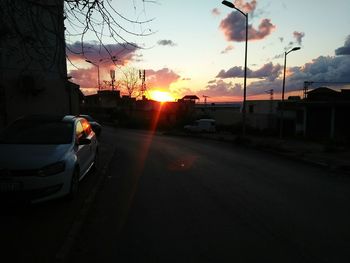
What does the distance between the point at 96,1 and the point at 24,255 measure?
159 inches

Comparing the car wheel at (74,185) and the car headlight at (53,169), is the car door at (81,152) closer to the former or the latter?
the car wheel at (74,185)

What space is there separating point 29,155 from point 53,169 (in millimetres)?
475

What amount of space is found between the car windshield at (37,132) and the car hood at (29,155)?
1.25 ft

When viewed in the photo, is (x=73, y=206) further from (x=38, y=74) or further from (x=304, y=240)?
(x=38, y=74)

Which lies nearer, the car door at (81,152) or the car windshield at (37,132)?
the car windshield at (37,132)

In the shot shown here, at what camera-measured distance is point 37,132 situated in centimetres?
845

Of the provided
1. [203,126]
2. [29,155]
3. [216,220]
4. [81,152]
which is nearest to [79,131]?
[81,152]

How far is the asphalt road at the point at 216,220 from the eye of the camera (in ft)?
16.8

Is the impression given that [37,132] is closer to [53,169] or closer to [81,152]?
[81,152]

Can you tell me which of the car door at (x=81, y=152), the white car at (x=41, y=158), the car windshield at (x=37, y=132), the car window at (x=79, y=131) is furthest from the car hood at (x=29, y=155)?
the car window at (x=79, y=131)

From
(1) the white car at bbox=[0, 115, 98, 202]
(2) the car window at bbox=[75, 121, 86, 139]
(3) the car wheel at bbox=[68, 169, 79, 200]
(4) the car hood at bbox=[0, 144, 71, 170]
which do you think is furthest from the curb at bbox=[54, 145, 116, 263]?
(2) the car window at bbox=[75, 121, 86, 139]

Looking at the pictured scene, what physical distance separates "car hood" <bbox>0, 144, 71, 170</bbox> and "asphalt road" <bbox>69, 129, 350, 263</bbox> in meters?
1.17

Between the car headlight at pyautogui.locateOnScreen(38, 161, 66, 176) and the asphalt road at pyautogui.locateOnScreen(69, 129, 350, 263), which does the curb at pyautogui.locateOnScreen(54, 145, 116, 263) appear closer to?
the asphalt road at pyautogui.locateOnScreen(69, 129, 350, 263)

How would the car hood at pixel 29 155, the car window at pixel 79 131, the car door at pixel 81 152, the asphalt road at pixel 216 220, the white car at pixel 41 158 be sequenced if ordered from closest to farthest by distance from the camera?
the asphalt road at pixel 216 220 < the white car at pixel 41 158 < the car hood at pixel 29 155 < the car door at pixel 81 152 < the car window at pixel 79 131
